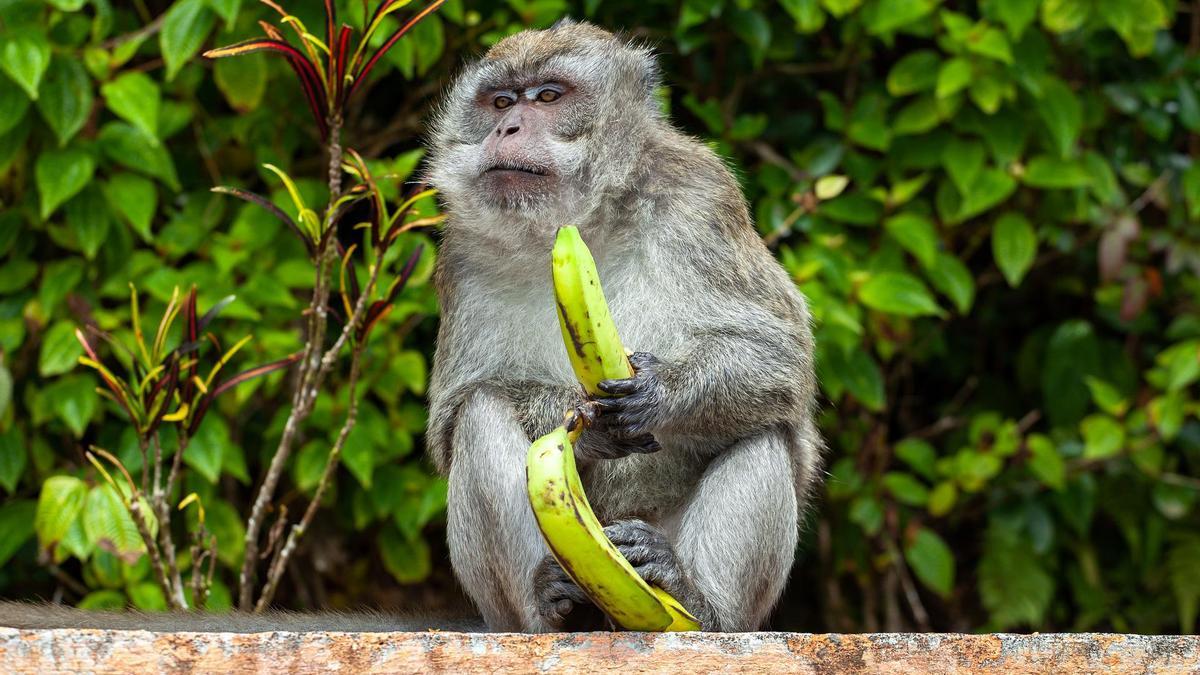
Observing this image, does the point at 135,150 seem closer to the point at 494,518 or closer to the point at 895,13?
the point at 494,518

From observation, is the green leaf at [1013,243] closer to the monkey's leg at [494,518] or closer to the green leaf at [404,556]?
the green leaf at [404,556]

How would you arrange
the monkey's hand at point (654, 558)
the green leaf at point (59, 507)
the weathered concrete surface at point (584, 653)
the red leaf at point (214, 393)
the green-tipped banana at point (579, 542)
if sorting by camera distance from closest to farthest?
the weathered concrete surface at point (584, 653)
the green-tipped banana at point (579, 542)
the monkey's hand at point (654, 558)
the red leaf at point (214, 393)
the green leaf at point (59, 507)

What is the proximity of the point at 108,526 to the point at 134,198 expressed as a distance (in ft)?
4.18

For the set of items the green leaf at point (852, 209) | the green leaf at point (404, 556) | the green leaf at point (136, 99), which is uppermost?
the green leaf at point (136, 99)

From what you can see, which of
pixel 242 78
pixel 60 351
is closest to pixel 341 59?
pixel 242 78

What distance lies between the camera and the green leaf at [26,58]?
175 inches

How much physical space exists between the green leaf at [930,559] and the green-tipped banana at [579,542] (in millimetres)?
3204

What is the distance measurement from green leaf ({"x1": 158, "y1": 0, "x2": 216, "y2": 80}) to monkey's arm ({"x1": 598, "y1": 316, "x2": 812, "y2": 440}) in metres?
2.16

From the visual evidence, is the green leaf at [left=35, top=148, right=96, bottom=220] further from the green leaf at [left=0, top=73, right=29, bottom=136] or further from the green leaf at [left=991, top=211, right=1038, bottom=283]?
the green leaf at [left=991, top=211, right=1038, bottom=283]

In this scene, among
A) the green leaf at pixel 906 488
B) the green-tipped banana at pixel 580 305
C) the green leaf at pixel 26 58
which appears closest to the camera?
the green-tipped banana at pixel 580 305

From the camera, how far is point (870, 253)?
5641 millimetres

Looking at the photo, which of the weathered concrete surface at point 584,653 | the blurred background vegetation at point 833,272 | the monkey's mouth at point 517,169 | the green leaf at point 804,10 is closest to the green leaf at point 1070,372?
the blurred background vegetation at point 833,272

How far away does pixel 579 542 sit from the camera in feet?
9.12

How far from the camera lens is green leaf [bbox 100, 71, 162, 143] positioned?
4.63 m
